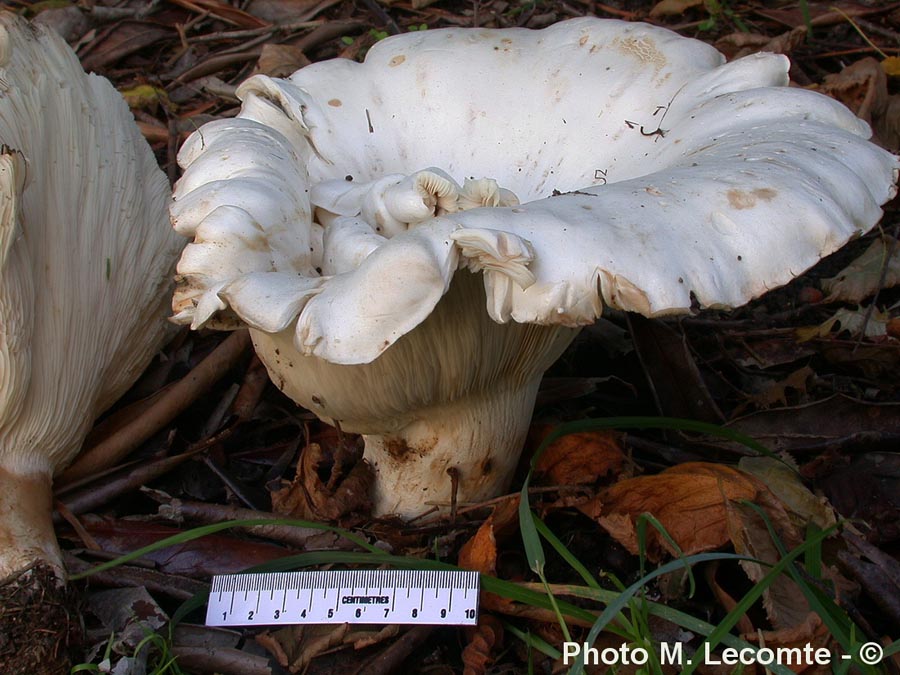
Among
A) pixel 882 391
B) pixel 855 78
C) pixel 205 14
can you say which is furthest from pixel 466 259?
pixel 205 14

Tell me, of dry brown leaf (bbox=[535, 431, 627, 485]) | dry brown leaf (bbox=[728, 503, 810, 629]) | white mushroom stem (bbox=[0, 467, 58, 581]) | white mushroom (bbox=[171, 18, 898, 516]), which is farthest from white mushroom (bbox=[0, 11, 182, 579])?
dry brown leaf (bbox=[728, 503, 810, 629])

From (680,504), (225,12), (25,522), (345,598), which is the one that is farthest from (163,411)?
(225,12)

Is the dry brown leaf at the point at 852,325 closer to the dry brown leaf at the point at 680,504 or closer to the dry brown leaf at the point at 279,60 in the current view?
the dry brown leaf at the point at 680,504

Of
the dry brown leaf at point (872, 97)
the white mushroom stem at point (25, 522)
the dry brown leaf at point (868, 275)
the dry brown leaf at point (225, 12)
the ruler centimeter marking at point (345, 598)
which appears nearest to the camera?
the ruler centimeter marking at point (345, 598)

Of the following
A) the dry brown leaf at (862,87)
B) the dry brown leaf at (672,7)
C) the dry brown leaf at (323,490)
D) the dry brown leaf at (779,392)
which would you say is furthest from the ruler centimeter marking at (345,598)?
the dry brown leaf at (672,7)

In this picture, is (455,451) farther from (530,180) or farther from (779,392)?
(779,392)
